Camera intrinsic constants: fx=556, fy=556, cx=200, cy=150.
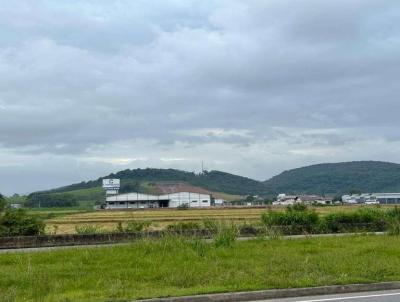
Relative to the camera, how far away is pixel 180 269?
13.4m

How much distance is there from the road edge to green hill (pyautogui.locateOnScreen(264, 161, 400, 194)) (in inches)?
5406

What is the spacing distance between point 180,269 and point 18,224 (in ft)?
47.7

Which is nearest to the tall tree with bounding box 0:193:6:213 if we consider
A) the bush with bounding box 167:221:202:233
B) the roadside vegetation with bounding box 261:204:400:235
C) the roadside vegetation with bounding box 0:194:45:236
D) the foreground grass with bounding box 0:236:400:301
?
the roadside vegetation with bounding box 0:194:45:236

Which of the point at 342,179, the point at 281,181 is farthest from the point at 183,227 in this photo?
the point at 281,181

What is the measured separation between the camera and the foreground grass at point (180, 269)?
1122cm

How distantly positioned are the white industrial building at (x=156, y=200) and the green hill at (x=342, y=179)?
154 feet

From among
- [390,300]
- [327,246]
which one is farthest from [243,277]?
[327,246]

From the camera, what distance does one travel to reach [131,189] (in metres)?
144

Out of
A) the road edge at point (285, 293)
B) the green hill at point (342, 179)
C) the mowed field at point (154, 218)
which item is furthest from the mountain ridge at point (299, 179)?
the road edge at point (285, 293)

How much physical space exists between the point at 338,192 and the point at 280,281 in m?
147

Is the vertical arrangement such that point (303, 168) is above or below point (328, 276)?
above

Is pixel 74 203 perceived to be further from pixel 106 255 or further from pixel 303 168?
pixel 106 255

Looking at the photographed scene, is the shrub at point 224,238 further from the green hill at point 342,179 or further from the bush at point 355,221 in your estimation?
the green hill at point 342,179

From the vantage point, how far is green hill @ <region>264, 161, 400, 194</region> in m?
153
